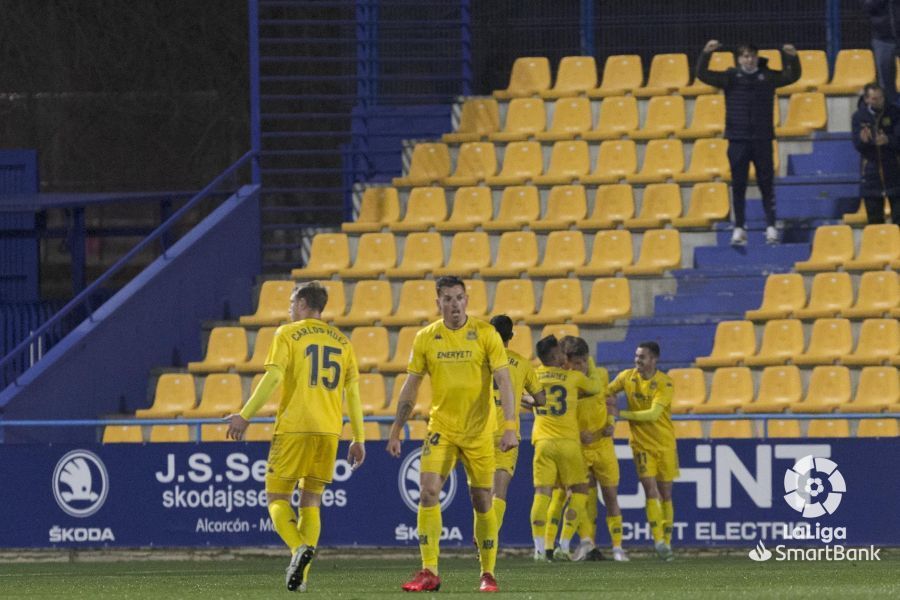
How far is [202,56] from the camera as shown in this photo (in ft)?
87.7

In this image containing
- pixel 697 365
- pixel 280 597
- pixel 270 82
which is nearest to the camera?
pixel 280 597

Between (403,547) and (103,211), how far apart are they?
10.4 meters

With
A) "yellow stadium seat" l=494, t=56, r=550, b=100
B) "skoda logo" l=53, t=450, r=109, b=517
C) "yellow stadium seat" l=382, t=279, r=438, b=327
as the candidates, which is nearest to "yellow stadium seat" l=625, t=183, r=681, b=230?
"yellow stadium seat" l=382, t=279, r=438, b=327

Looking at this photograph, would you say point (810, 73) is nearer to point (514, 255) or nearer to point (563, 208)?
point (563, 208)

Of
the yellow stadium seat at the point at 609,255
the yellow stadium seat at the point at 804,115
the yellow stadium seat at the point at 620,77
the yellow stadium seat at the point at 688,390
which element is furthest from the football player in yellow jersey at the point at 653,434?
the yellow stadium seat at the point at 620,77

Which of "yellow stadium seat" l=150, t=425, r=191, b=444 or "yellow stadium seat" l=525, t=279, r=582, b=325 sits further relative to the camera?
"yellow stadium seat" l=525, t=279, r=582, b=325

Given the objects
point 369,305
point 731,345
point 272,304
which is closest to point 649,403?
point 731,345

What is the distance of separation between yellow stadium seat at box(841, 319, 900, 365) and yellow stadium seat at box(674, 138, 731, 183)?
322 centimetres

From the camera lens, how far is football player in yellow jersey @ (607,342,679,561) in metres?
16.8

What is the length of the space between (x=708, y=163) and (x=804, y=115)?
51.0 inches

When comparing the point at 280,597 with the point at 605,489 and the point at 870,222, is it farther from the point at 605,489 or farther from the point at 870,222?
the point at 870,222

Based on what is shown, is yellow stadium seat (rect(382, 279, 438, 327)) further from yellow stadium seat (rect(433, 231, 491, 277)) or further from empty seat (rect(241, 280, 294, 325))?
empty seat (rect(241, 280, 294, 325))

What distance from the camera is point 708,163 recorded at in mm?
21688

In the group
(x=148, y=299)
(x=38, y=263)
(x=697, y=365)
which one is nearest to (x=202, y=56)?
(x=38, y=263)
